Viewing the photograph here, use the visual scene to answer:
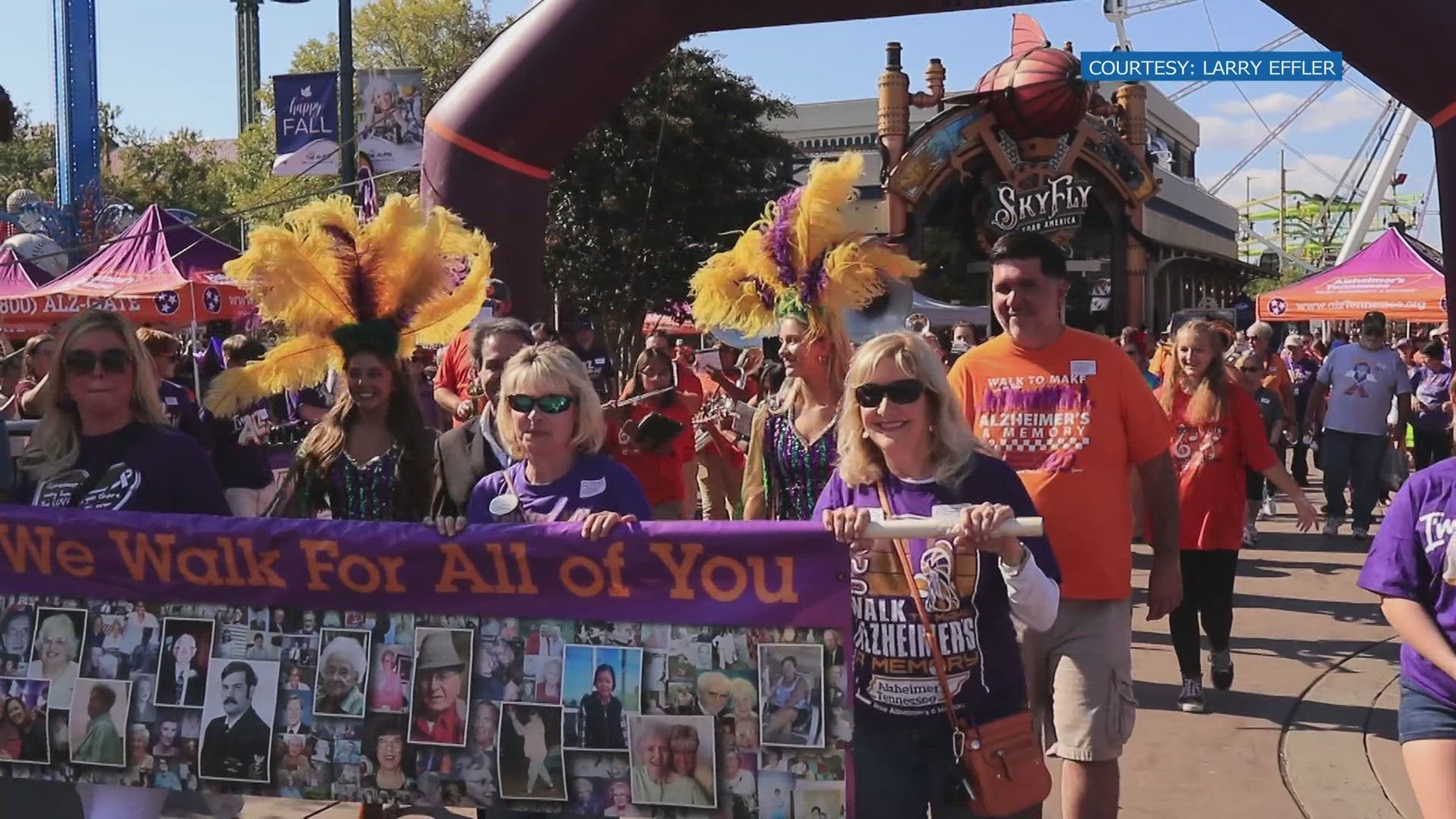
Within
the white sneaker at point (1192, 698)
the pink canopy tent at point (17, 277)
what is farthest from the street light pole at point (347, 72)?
the white sneaker at point (1192, 698)

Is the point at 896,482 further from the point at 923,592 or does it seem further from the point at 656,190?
the point at 656,190

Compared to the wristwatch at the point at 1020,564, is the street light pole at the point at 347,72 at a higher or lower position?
higher

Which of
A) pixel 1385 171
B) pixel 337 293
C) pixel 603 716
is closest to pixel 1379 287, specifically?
pixel 337 293

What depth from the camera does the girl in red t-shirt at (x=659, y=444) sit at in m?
7.65

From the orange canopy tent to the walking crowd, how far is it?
10.5m

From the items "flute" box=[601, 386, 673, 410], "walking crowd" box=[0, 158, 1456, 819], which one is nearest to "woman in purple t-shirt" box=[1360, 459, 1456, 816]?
"walking crowd" box=[0, 158, 1456, 819]

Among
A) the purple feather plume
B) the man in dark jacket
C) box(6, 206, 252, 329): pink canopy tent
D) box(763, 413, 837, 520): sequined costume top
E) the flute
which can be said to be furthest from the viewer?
box(6, 206, 252, 329): pink canopy tent

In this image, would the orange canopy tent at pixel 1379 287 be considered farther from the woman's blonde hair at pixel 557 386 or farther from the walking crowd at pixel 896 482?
the woman's blonde hair at pixel 557 386

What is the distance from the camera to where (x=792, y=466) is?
13.8 ft

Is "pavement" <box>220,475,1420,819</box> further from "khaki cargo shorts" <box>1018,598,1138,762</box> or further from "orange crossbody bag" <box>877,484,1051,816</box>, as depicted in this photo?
"orange crossbody bag" <box>877,484,1051,816</box>

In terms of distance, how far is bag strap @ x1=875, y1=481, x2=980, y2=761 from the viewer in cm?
288

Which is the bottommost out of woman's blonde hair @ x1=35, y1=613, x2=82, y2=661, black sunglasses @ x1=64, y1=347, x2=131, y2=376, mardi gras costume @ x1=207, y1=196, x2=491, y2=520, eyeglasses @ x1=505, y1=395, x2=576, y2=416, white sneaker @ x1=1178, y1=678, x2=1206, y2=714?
white sneaker @ x1=1178, y1=678, x2=1206, y2=714

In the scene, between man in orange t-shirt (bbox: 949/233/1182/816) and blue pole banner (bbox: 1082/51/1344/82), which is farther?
blue pole banner (bbox: 1082/51/1344/82)

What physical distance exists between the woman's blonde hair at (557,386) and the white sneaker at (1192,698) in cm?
345
